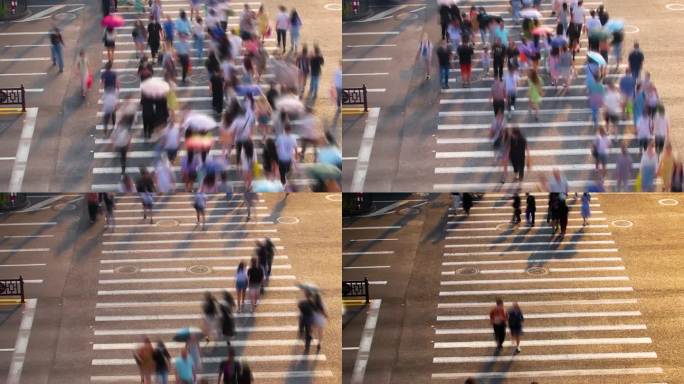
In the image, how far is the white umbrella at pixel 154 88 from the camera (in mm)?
47344

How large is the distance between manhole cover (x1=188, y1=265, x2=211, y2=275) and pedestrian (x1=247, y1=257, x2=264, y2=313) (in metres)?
2.13

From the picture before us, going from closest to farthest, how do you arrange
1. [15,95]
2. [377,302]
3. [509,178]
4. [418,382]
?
[418,382], [377,302], [509,178], [15,95]

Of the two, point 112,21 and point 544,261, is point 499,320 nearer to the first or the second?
point 544,261

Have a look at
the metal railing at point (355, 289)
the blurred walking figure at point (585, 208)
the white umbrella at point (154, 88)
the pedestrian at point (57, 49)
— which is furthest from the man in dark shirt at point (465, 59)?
the pedestrian at point (57, 49)

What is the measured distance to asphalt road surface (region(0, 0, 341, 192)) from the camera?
1831 inches

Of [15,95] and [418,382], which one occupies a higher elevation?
[15,95]

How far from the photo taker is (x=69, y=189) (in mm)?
46094

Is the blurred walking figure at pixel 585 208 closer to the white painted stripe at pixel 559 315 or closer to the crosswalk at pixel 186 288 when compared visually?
the white painted stripe at pixel 559 315

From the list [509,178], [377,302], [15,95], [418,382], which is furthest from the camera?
[15,95]

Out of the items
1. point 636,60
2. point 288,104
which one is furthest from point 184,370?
point 636,60

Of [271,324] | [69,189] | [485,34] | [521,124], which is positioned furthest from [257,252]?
[485,34]

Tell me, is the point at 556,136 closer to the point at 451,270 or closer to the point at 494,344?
the point at 451,270

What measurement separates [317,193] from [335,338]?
26.7ft

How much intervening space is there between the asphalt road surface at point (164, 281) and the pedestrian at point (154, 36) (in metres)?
7.05
